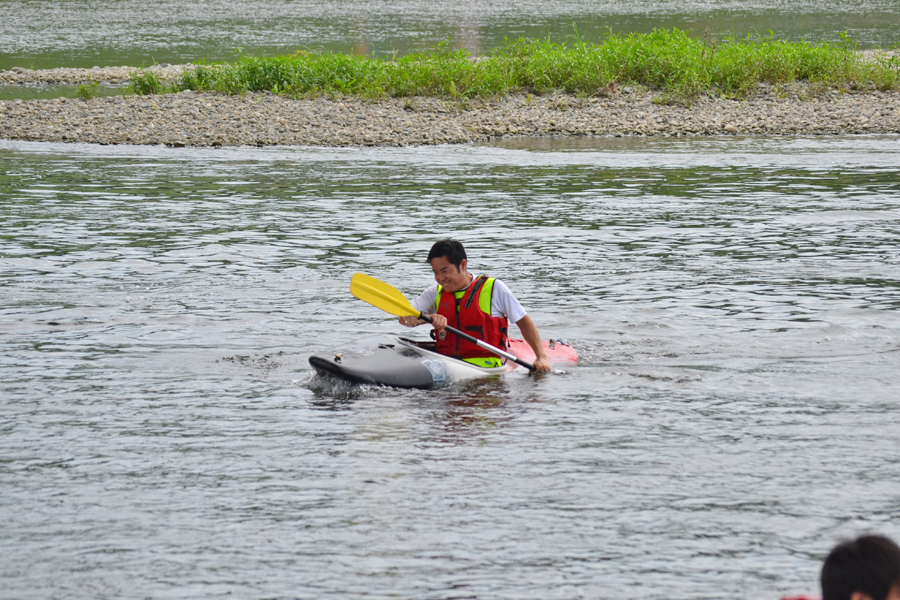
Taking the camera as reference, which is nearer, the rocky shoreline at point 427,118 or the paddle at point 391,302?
the paddle at point 391,302

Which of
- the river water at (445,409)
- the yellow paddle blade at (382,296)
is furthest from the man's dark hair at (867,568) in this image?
the yellow paddle blade at (382,296)

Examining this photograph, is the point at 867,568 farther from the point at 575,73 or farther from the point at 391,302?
the point at 575,73

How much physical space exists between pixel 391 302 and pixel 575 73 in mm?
17114

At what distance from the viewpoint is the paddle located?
297 inches

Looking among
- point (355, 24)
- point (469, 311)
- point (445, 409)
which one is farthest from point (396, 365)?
point (355, 24)

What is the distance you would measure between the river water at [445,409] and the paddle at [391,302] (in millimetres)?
320

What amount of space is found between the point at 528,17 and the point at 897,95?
34.3m

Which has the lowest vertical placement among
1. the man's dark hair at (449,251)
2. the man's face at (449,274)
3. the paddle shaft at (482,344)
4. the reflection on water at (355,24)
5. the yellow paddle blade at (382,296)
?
the paddle shaft at (482,344)

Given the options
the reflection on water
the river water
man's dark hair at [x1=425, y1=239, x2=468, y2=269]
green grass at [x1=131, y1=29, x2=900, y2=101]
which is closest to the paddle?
the river water

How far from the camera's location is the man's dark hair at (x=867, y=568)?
113 inches

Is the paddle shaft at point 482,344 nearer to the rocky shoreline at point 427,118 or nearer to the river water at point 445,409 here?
the river water at point 445,409

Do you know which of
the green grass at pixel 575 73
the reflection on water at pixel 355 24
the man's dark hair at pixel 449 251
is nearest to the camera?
the man's dark hair at pixel 449 251

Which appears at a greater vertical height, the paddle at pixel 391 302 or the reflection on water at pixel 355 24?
the reflection on water at pixel 355 24

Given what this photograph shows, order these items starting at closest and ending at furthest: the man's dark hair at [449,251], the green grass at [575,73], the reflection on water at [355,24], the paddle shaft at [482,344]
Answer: the man's dark hair at [449,251], the paddle shaft at [482,344], the green grass at [575,73], the reflection on water at [355,24]
